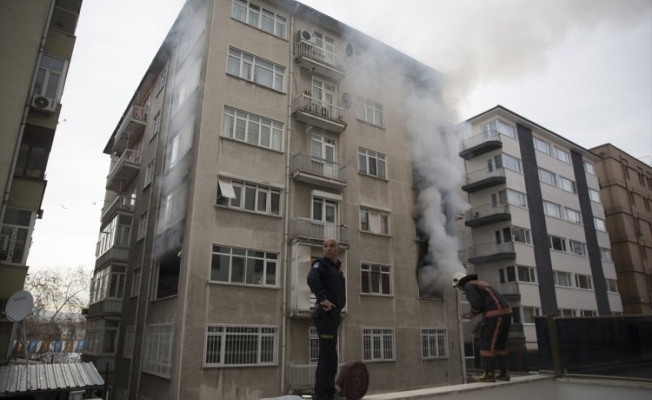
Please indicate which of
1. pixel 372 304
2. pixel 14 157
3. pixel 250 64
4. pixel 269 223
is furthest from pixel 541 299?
pixel 14 157

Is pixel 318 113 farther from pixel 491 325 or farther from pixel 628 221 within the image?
pixel 628 221

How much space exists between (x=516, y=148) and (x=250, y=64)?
23.0 m

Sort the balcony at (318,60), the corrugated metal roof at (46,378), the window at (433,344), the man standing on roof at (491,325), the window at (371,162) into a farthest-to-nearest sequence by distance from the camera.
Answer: the window at (371,162), the window at (433,344), the balcony at (318,60), the corrugated metal roof at (46,378), the man standing on roof at (491,325)

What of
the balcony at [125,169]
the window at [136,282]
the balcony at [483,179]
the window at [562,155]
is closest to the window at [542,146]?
the window at [562,155]

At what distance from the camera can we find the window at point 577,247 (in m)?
34.3

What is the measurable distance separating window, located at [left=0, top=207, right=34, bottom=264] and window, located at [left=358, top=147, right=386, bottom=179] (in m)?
13.5

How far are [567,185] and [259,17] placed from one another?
29.6 metres

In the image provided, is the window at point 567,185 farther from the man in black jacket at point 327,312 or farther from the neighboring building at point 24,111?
the man in black jacket at point 327,312

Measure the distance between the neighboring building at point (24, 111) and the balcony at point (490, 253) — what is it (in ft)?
88.1

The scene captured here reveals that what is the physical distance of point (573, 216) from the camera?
35688mm

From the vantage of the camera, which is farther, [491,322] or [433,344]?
[433,344]

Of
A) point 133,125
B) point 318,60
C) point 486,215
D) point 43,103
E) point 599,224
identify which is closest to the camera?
point 43,103

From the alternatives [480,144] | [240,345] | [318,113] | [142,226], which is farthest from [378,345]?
[480,144]

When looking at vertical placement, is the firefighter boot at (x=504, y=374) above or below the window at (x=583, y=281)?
below
